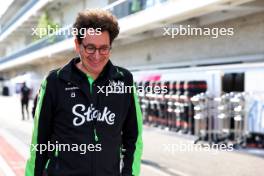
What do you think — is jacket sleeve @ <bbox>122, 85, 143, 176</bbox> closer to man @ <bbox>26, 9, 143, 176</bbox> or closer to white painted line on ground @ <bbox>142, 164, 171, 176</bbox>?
man @ <bbox>26, 9, 143, 176</bbox>

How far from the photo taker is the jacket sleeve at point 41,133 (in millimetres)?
2639

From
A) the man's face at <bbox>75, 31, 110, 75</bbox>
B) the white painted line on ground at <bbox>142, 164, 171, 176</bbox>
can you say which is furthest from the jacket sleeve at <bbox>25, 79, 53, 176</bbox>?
the white painted line on ground at <bbox>142, 164, 171, 176</bbox>

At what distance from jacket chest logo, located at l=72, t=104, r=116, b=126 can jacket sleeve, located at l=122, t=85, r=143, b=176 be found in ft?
0.64

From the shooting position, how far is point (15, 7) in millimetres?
74125

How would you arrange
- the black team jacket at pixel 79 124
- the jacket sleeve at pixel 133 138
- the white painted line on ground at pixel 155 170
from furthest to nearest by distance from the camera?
the white painted line on ground at pixel 155 170
the jacket sleeve at pixel 133 138
the black team jacket at pixel 79 124

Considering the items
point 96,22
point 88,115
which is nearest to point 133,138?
point 88,115

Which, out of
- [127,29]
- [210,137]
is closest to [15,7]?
[127,29]

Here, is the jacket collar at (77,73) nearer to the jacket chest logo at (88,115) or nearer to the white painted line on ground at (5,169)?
the jacket chest logo at (88,115)

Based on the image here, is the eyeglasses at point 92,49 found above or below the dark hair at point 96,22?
below

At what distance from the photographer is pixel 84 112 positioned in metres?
2.61

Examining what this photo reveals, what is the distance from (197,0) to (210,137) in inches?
206

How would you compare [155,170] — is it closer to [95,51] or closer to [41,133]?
[41,133]

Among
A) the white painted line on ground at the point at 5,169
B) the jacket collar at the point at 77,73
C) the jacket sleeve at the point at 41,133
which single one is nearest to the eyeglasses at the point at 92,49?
the jacket collar at the point at 77,73

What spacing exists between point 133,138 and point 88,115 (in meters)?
0.35
